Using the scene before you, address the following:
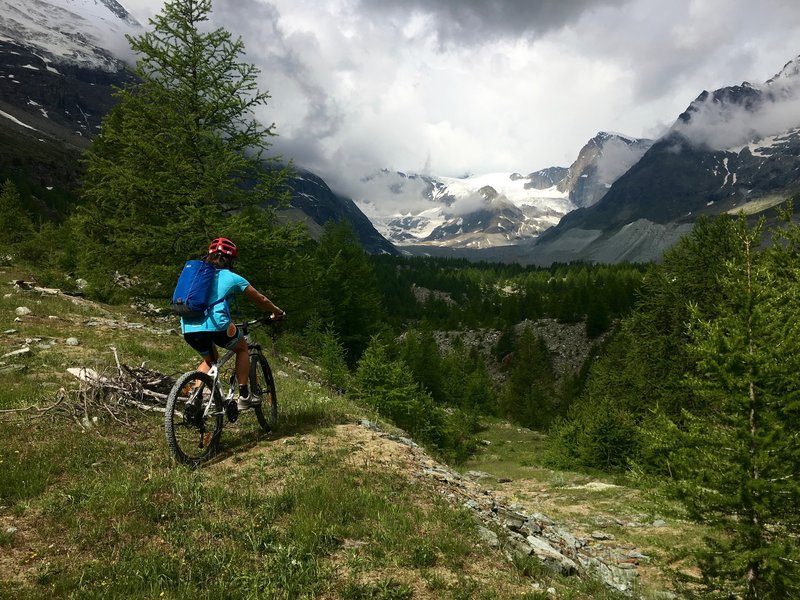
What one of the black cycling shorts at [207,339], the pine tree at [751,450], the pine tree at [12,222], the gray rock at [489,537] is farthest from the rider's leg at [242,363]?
the pine tree at [12,222]

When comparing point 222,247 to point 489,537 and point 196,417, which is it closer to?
point 196,417

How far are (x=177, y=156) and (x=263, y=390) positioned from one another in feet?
36.5

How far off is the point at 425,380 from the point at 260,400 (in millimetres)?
45582

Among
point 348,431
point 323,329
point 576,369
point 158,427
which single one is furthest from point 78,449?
point 576,369

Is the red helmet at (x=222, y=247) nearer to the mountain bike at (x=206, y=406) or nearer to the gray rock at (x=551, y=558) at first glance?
the mountain bike at (x=206, y=406)

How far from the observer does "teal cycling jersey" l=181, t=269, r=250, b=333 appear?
714cm

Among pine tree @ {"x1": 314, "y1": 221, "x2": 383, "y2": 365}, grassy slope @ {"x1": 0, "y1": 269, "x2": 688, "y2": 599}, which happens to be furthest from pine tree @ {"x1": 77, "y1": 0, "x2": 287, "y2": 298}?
pine tree @ {"x1": 314, "y1": 221, "x2": 383, "y2": 365}

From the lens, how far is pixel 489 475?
2322 centimetres

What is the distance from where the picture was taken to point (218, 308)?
284 inches

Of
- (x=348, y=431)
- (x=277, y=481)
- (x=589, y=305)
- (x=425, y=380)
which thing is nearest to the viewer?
(x=277, y=481)

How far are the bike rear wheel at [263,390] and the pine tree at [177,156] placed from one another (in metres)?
8.55

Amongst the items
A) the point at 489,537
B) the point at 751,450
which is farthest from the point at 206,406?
the point at 751,450

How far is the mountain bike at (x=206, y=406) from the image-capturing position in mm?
6812

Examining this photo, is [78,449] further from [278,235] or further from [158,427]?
[278,235]
